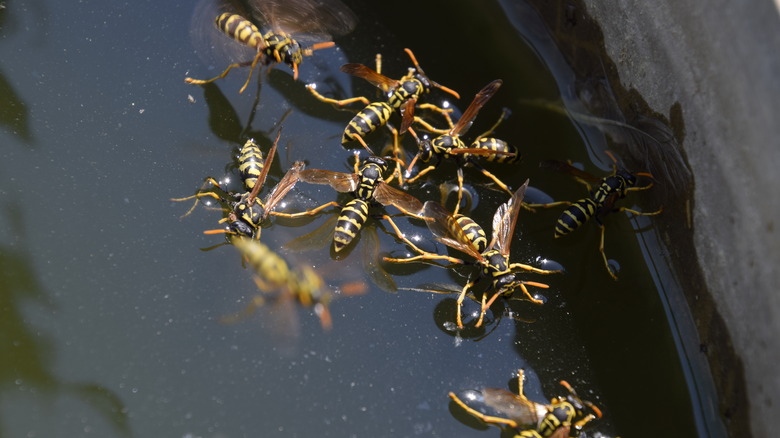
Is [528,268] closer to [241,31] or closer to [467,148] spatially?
[467,148]

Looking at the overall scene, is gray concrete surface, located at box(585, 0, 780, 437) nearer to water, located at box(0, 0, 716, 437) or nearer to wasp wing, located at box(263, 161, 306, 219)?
water, located at box(0, 0, 716, 437)

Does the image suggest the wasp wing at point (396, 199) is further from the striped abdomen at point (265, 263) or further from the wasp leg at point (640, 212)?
the wasp leg at point (640, 212)

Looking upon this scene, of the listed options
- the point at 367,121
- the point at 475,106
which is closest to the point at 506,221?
the point at 475,106

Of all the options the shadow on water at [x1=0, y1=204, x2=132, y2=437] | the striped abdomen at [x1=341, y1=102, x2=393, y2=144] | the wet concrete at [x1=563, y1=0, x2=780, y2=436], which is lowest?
the shadow on water at [x1=0, y1=204, x2=132, y2=437]

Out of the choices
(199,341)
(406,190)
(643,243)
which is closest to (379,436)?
(199,341)

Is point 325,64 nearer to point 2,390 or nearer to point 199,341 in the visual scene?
point 199,341

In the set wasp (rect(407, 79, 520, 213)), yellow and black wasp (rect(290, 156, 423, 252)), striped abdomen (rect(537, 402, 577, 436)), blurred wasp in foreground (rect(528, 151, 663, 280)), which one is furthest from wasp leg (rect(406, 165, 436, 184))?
striped abdomen (rect(537, 402, 577, 436))
